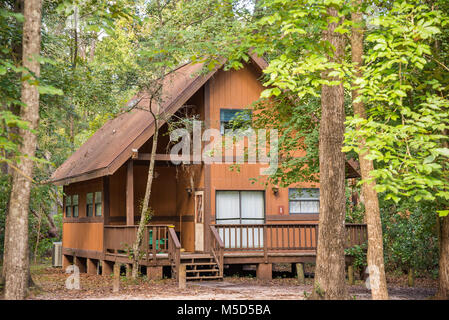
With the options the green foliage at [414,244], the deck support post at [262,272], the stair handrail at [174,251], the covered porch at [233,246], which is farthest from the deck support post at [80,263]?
the green foliage at [414,244]

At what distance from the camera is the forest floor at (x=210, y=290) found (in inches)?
528

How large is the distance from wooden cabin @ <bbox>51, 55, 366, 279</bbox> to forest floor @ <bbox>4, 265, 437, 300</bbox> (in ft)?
3.19

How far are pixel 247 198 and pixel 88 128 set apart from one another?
21631 mm

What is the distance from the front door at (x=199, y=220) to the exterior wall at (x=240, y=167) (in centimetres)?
45

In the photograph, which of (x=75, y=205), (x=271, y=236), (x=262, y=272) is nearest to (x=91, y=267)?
(x=75, y=205)

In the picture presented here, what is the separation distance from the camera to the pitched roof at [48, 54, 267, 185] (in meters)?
17.7

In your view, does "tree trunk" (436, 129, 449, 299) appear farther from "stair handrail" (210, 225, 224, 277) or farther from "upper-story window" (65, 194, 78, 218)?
"upper-story window" (65, 194, 78, 218)

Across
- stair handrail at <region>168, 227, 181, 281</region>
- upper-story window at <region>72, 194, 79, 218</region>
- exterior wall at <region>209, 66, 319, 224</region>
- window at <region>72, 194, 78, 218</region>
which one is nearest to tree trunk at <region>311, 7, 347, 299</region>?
stair handrail at <region>168, 227, 181, 281</region>

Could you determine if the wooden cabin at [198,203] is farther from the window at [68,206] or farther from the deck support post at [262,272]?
the window at [68,206]

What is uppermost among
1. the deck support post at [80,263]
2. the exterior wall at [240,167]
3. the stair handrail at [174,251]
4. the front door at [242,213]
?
the exterior wall at [240,167]

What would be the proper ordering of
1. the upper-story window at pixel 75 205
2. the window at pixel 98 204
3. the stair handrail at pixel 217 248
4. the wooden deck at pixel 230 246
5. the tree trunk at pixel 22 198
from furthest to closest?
the upper-story window at pixel 75 205 < the window at pixel 98 204 < the stair handrail at pixel 217 248 < the wooden deck at pixel 230 246 < the tree trunk at pixel 22 198

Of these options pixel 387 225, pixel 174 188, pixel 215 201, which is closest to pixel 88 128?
pixel 174 188

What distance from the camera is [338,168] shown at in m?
11.7
